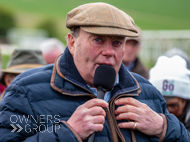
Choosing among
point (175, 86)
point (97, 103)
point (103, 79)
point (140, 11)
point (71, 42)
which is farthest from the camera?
point (140, 11)

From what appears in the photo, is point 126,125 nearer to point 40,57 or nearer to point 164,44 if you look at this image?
point 40,57

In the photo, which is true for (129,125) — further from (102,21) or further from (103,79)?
(102,21)

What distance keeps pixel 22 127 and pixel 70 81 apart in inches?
20.4

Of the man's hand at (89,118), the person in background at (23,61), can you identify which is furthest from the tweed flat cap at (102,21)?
the person in background at (23,61)

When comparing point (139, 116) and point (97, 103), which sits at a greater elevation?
point (97, 103)

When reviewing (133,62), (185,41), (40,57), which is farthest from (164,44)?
(40,57)

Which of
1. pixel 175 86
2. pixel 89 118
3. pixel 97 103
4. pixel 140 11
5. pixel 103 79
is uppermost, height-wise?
pixel 103 79

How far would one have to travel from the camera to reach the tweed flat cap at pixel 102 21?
8.91ft

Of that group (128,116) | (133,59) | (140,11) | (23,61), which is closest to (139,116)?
(128,116)

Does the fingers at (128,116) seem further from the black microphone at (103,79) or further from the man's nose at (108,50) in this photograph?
the man's nose at (108,50)

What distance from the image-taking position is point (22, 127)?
262 cm

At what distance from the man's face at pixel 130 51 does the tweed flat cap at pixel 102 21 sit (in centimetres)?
349

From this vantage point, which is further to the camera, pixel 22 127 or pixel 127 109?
pixel 127 109

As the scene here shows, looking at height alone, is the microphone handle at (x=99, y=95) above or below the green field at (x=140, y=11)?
above
